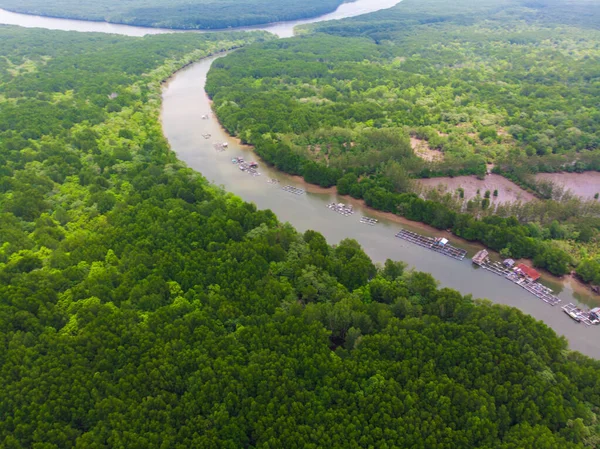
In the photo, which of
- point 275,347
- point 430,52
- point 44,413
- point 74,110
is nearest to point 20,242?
point 44,413

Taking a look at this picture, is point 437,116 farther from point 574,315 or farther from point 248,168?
point 574,315

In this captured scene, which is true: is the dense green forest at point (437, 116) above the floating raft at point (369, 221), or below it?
above

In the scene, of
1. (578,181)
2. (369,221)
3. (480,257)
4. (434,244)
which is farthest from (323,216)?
(578,181)

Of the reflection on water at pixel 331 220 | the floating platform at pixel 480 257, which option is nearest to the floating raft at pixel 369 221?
the reflection on water at pixel 331 220

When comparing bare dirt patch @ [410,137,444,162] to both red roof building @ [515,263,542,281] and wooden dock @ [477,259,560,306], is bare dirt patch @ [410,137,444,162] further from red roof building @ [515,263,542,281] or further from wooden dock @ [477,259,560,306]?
red roof building @ [515,263,542,281]

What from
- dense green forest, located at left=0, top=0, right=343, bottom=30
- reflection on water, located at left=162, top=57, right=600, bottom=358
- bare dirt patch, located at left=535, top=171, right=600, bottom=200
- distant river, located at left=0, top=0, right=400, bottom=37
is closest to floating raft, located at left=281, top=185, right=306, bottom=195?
reflection on water, located at left=162, top=57, right=600, bottom=358

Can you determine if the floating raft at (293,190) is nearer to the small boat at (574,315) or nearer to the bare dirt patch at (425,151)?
the bare dirt patch at (425,151)
